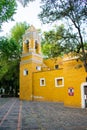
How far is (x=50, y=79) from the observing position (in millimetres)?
24922

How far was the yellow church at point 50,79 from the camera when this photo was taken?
17.0m

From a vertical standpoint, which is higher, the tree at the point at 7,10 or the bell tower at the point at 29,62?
the tree at the point at 7,10

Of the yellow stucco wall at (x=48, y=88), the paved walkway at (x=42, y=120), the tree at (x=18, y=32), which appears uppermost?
the tree at (x=18, y=32)

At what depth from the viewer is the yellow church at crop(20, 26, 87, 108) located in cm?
1697

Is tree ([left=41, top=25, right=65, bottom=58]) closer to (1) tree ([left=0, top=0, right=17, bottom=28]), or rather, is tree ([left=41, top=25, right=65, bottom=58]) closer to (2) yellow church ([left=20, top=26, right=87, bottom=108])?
(2) yellow church ([left=20, top=26, right=87, bottom=108])

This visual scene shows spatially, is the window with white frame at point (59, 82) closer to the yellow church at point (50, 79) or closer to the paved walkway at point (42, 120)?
the yellow church at point (50, 79)

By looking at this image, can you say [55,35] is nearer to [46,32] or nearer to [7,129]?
[46,32]

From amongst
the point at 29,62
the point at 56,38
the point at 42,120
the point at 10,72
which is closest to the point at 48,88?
the point at 29,62

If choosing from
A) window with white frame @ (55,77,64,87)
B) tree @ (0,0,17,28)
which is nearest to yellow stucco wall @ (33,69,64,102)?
window with white frame @ (55,77,64,87)

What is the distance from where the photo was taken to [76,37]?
1173cm

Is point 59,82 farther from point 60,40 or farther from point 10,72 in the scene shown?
point 10,72

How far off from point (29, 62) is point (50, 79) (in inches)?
193

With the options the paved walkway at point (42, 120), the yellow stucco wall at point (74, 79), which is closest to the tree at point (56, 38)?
the paved walkway at point (42, 120)

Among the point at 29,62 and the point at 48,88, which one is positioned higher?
the point at 29,62
